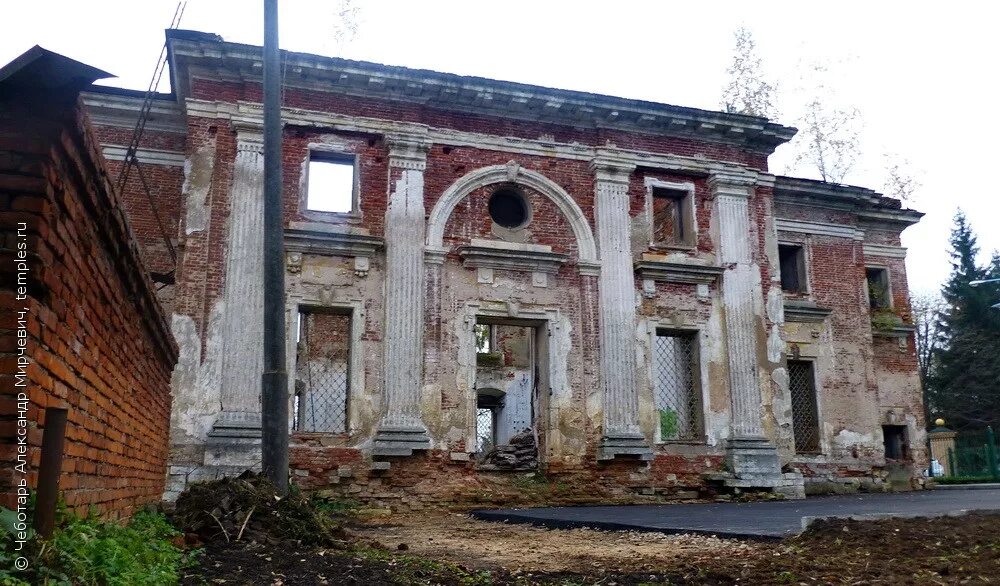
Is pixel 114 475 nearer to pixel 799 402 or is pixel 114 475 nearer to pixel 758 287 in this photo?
pixel 758 287

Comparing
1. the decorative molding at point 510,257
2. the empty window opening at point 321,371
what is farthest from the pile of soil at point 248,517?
the empty window opening at point 321,371

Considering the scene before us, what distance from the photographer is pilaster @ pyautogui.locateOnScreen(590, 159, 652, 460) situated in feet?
50.1

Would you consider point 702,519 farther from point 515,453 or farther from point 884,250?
point 884,250

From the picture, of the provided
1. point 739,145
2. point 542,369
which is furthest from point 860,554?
point 739,145

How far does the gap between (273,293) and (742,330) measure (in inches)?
408

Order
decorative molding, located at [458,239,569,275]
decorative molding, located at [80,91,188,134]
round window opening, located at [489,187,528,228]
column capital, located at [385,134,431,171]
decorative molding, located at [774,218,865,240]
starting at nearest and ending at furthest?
decorative molding, located at [80,91,188,134]
column capital, located at [385,134,431,171]
decorative molding, located at [458,239,569,275]
round window opening, located at [489,187,528,228]
decorative molding, located at [774,218,865,240]

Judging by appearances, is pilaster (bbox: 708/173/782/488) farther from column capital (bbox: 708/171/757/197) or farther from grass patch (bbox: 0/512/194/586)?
grass patch (bbox: 0/512/194/586)

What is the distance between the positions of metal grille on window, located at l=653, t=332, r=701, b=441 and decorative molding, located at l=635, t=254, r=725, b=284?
1113 mm

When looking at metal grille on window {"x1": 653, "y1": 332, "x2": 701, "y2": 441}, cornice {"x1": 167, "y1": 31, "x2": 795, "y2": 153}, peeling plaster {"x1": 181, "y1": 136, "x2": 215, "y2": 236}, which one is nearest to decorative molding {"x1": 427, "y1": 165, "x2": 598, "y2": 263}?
cornice {"x1": 167, "y1": 31, "x2": 795, "y2": 153}

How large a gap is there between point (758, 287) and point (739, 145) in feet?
10.1

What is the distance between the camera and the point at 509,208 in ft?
54.0

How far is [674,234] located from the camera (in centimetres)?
1734

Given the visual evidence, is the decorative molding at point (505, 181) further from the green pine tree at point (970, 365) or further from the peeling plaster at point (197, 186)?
the green pine tree at point (970, 365)

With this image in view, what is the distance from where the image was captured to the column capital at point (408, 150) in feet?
49.6
